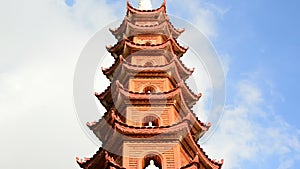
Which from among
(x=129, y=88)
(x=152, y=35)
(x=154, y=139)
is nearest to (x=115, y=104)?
(x=129, y=88)

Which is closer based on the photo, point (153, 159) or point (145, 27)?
point (153, 159)

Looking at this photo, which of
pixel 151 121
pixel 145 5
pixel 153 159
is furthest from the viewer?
pixel 145 5

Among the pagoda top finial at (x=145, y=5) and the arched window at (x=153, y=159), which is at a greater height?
the pagoda top finial at (x=145, y=5)

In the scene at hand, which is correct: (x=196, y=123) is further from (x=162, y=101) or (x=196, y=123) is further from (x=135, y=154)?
(x=135, y=154)

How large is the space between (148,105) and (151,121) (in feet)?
3.55

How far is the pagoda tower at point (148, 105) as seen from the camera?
1228 inches

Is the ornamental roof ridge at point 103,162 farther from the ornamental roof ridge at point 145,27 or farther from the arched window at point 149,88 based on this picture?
the ornamental roof ridge at point 145,27

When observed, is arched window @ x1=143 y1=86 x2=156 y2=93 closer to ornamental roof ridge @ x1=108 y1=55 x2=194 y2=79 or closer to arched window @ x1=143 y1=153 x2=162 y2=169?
ornamental roof ridge @ x1=108 y1=55 x2=194 y2=79

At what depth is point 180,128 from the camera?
102ft

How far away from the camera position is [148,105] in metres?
34.7

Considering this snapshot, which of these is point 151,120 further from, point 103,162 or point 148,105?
point 103,162

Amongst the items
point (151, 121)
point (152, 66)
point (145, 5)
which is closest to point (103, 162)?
point (151, 121)

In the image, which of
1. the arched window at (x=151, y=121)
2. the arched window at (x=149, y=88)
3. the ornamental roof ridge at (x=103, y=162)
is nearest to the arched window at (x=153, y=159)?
the ornamental roof ridge at (x=103, y=162)

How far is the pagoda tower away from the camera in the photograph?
3119 cm
